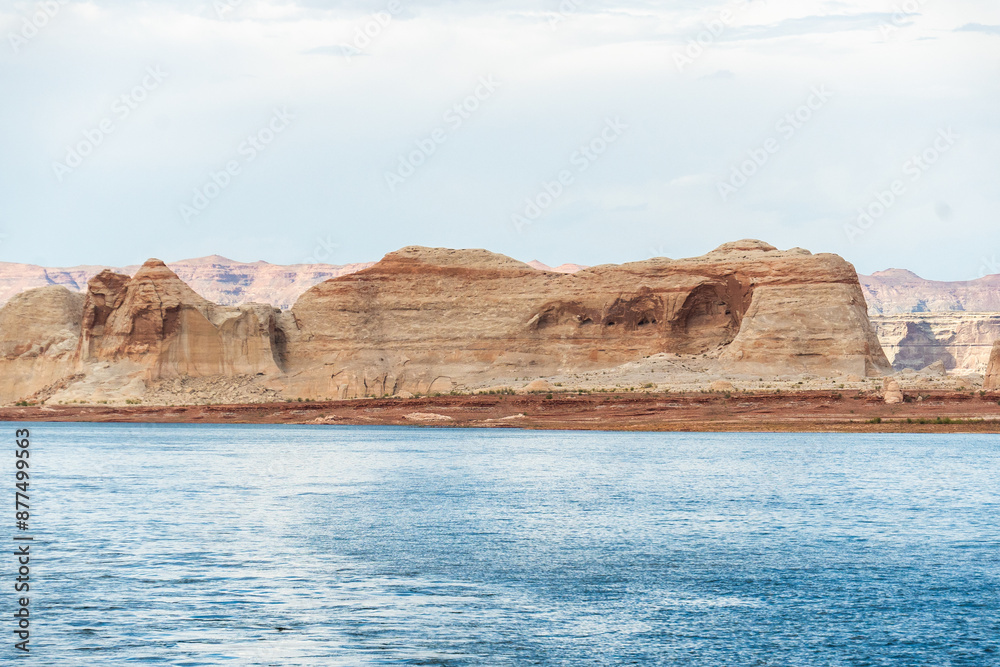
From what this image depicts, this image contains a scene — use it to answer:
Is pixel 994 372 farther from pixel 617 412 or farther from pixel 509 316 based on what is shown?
pixel 509 316

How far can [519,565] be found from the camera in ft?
71.7

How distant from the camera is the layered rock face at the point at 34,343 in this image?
92.7 meters

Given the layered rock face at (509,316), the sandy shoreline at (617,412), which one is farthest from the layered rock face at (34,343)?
the layered rock face at (509,316)

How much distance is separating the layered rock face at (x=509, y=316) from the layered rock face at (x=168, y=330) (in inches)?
156

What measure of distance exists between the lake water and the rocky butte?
45.6 m

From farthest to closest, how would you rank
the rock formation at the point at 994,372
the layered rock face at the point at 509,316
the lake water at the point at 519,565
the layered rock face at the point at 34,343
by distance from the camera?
the layered rock face at the point at 34,343 < the layered rock face at the point at 509,316 < the rock formation at the point at 994,372 < the lake water at the point at 519,565

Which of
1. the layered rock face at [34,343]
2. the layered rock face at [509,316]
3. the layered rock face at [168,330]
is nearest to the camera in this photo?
the layered rock face at [509,316]

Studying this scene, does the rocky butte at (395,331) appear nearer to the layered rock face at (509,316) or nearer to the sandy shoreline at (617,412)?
the layered rock face at (509,316)

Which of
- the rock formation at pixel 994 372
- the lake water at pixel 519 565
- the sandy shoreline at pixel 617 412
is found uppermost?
the rock formation at pixel 994 372

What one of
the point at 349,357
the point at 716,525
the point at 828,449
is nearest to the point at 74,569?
the point at 716,525

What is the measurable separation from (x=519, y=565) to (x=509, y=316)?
228 feet

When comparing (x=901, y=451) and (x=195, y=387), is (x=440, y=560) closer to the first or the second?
(x=901, y=451)

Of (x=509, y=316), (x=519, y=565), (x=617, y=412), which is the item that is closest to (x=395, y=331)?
(x=509, y=316)

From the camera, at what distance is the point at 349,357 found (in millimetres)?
91625
